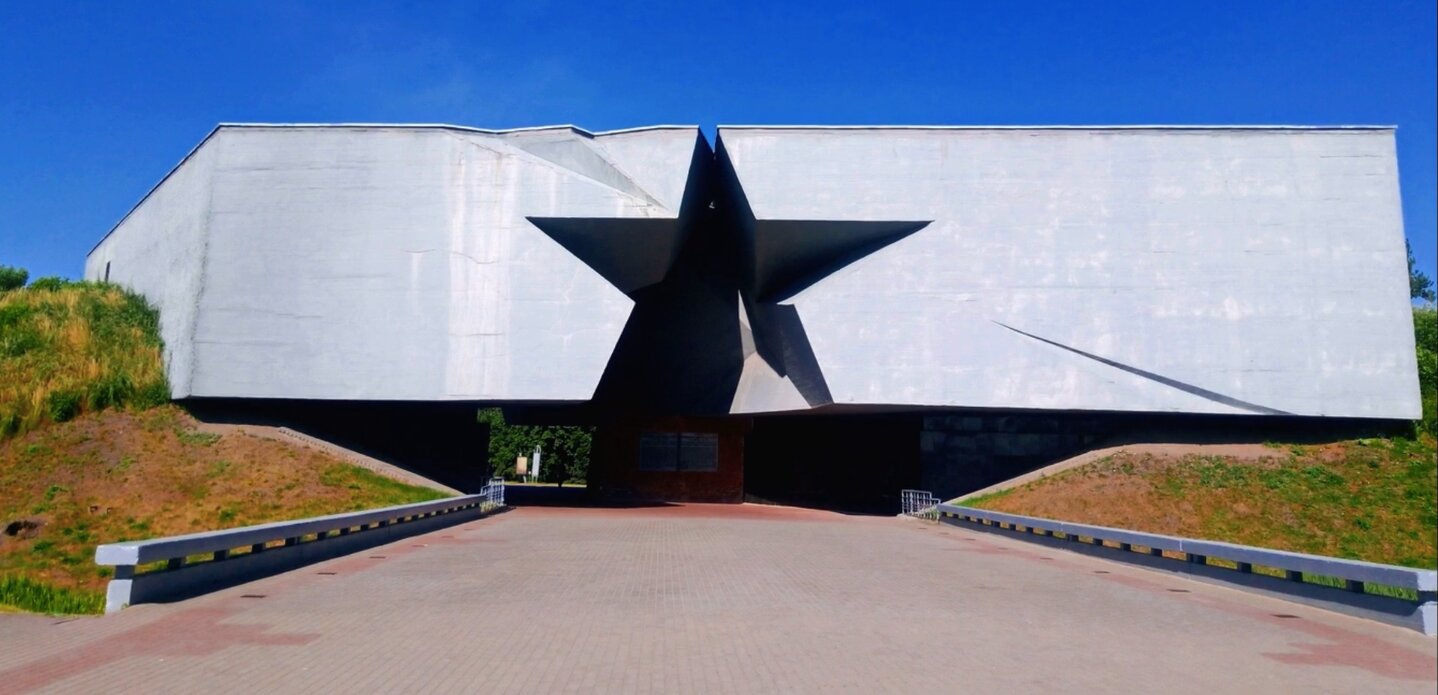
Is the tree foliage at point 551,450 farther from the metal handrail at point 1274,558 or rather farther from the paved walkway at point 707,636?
the paved walkway at point 707,636

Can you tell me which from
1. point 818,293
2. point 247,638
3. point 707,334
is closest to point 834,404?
point 818,293

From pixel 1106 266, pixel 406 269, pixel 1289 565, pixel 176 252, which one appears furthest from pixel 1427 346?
pixel 176 252

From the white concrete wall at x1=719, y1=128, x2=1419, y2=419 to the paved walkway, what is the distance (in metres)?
12.8

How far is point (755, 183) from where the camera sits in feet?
84.4

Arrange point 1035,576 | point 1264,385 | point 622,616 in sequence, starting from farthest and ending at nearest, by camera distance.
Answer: point 1264,385
point 1035,576
point 622,616

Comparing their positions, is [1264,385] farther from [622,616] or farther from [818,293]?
[622,616]

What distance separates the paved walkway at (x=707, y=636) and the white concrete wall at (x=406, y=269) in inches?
500

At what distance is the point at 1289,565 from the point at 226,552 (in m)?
11.2

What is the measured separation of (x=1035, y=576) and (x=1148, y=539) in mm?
1797

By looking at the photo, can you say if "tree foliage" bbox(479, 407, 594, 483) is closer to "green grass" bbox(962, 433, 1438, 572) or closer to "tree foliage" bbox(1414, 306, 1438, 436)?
"green grass" bbox(962, 433, 1438, 572)

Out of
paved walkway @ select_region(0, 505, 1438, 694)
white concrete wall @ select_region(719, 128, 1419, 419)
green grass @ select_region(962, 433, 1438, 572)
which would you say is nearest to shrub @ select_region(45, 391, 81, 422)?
paved walkway @ select_region(0, 505, 1438, 694)

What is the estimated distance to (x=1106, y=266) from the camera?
1000 inches

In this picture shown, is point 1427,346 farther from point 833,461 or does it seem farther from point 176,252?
point 176,252

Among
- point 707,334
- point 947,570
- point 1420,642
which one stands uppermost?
point 707,334
